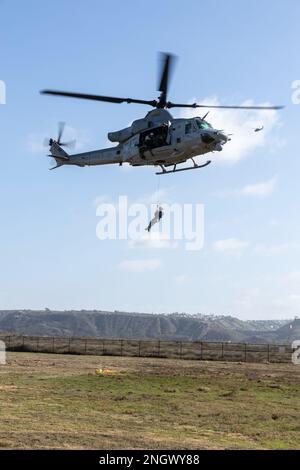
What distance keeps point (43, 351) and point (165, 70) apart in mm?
41081

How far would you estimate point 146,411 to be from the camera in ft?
71.4

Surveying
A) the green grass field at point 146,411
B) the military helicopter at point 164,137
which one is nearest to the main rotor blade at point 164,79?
the military helicopter at point 164,137

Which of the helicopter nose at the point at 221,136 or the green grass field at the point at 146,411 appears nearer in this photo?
the green grass field at the point at 146,411

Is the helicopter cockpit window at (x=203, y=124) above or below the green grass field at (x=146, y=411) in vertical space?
above

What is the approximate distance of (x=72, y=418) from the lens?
19.6m

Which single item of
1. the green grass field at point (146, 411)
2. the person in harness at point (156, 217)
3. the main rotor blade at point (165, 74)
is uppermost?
the main rotor blade at point (165, 74)

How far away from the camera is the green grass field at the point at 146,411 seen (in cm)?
1623

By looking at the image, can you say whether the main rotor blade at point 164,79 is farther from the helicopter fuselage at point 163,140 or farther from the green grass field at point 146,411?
the green grass field at point 146,411

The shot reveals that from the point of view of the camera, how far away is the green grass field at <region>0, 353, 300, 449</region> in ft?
53.3

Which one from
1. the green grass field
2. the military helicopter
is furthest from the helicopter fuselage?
the green grass field

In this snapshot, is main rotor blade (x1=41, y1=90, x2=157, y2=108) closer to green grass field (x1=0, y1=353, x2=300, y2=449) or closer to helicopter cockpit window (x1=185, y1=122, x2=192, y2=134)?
helicopter cockpit window (x1=185, y1=122, x2=192, y2=134)
